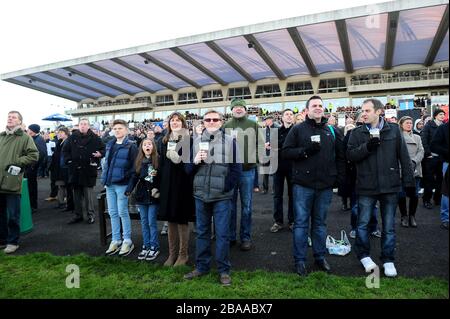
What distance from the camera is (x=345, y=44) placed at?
90.0 ft

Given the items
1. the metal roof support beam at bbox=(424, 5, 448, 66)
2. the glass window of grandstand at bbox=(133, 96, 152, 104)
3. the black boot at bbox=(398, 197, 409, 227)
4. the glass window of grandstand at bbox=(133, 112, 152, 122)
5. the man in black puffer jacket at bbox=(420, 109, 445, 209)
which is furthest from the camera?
the glass window of grandstand at bbox=(133, 96, 152, 104)

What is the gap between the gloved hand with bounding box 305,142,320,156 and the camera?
10.6 ft

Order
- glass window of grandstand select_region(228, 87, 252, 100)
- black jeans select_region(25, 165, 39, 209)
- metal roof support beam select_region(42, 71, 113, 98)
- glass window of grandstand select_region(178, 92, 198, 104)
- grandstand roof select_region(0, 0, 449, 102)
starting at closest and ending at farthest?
black jeans select_region(25, 165, 39, 209) → grandstand roof select_region(0, 0, 449, 102) → glass window of grandstand select_region(228, 87, 252, 100) → metal roof support beam select_region(42, 71, 113, 98) → glass window of grandstand select_region(178, 92, 198, 104)

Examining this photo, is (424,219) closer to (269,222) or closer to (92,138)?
(269,222)

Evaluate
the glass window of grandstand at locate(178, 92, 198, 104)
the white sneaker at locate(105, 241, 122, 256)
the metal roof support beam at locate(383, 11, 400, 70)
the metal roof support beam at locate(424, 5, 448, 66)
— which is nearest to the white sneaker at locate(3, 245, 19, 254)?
the white sneaker at locate(105, 241, 122, 256)

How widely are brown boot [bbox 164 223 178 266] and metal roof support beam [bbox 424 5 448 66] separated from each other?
2756cm

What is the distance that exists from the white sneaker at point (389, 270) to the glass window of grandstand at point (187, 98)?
1612 inches

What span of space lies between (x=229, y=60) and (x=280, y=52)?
19.0ft

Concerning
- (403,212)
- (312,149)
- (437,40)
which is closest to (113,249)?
(312,149)

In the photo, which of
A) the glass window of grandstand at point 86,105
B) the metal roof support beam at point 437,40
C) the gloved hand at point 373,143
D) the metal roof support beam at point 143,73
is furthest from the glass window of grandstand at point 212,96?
the gloved hand at point 373,143

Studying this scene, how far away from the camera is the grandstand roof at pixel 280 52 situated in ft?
78.8

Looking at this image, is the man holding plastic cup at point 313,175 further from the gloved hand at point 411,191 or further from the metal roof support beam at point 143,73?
the metal roof support beam at point 143,73

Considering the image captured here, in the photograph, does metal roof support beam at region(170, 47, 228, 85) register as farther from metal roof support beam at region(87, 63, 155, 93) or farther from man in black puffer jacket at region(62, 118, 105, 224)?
man in black puffer jacket at region(62, 118, 105, 224)

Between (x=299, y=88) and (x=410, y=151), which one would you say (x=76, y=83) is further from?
(x=410, y=151)
